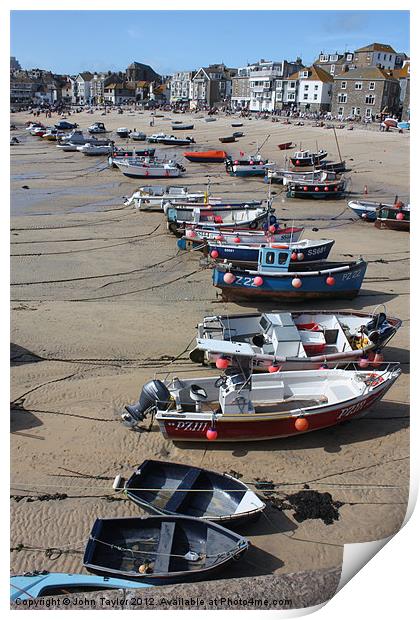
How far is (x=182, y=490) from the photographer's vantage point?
8.77 meters

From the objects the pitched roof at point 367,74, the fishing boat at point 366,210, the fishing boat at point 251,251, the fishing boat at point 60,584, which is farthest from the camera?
the pitched roof at point 367,74

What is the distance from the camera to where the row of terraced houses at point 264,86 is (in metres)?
71.9

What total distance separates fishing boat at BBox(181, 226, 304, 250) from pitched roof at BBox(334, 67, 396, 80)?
57123 mm

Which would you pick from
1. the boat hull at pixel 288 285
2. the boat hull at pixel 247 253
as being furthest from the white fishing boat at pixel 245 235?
the boat hull at pixel 288 285

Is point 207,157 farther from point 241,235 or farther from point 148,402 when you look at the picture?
point 148,402

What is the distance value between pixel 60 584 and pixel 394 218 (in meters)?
21.9

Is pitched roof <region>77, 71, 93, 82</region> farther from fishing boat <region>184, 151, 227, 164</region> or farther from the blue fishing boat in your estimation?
the blue fishing boat

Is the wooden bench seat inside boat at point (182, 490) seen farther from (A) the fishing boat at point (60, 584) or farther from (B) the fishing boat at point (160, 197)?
(B) the fishing boat at point (160, 197)

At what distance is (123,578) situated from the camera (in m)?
7.27

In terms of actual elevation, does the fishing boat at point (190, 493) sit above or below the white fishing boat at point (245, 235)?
below

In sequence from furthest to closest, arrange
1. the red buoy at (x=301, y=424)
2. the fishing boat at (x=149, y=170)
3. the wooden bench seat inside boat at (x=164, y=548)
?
the fishing boat at (x=149, y=170)
the red buoy at (x=301, y=424)
the wooden bench seat inside boat at (x=164, y=548)

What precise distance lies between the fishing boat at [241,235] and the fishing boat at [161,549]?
13144 millimetres

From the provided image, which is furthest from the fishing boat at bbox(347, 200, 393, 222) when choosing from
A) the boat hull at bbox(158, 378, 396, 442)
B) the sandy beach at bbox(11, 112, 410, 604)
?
the boat hull at bbox(158, 378, 396, 442)

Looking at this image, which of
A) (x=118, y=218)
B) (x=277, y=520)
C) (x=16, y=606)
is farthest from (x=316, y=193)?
(x=16, y=606)
